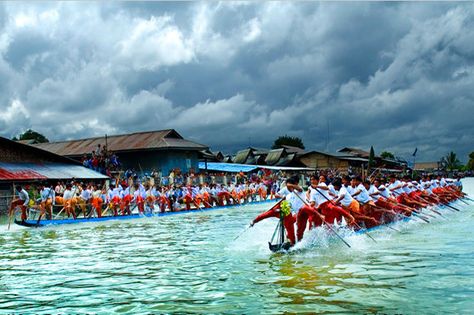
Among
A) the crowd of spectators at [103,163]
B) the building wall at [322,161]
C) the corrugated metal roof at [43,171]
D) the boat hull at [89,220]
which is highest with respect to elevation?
the building wall at [322,161]

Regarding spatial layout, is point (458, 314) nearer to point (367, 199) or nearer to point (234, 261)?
point (234, 261)

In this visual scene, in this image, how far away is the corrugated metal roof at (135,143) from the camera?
39938 millimetres

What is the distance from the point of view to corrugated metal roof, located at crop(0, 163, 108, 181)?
2598 cm

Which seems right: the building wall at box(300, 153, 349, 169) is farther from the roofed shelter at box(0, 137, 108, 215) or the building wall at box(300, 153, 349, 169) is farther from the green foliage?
the green foliage

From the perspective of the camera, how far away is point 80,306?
7.76 meters

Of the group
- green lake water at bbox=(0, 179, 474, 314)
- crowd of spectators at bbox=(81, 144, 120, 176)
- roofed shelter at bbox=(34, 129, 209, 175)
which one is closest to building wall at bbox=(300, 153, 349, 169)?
roofed shelter at bbox=(34, 129, 209, 175)

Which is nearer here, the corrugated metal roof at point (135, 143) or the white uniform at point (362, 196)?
the white uniform at point (362, 196)

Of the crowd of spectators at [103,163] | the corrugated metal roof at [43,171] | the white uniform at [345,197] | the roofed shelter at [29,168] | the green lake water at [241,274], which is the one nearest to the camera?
the green lake water at [241,274]

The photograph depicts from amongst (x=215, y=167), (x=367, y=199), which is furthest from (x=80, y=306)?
(x=215, y=167)

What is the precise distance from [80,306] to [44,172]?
22.6 meters

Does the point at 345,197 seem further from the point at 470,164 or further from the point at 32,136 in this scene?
the point at 470,164

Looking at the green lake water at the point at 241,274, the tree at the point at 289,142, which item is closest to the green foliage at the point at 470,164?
the tree at the point at 289,142

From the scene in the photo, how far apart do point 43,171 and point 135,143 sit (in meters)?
12.9

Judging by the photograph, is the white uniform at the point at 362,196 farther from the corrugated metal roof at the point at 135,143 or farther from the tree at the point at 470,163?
the tree at the point at 470,163
